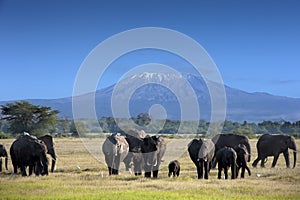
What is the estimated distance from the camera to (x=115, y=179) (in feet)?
81.3

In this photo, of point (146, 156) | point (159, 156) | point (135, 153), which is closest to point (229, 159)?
point (159, 156)

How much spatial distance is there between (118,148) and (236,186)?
891 centimetres

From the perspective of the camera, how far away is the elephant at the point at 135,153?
27844mm

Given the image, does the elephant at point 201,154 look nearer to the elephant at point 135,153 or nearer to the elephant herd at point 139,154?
the elephant herd at point 139,154

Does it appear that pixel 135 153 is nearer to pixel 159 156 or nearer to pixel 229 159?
pixel 159 156

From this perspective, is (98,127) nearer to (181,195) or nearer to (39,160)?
(39,160)

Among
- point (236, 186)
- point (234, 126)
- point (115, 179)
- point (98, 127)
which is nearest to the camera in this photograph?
point (236, 186)

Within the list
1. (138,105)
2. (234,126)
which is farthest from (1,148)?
(138,105)

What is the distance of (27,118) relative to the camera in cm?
8050

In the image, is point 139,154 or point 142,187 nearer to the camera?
point 142,187

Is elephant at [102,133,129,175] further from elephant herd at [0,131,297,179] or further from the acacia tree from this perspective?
the acacia tree

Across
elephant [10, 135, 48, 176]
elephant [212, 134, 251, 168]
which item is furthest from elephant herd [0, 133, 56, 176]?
elephant [212, 134, 251, 168]

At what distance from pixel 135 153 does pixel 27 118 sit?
180ft

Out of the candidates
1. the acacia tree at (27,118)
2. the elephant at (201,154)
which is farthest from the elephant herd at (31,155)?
the acacia tree at (27,118)
